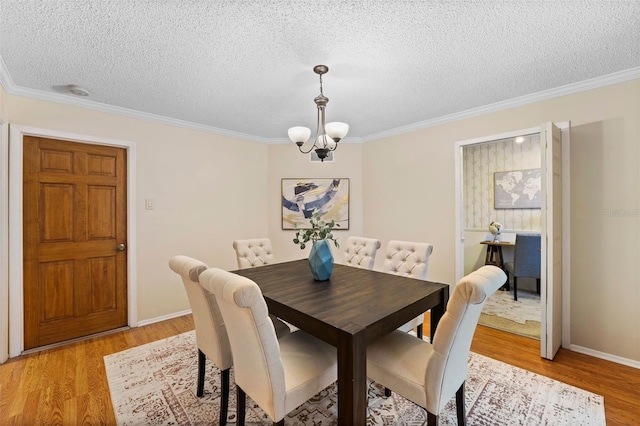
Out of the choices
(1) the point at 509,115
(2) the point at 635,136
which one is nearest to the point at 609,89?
(2) the point at 635,136

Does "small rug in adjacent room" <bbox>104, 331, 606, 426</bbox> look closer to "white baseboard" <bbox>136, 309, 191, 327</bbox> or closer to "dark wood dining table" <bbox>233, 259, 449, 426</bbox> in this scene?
"dark wood dining table" <bbox>233, 259, 449, 426</bbox>

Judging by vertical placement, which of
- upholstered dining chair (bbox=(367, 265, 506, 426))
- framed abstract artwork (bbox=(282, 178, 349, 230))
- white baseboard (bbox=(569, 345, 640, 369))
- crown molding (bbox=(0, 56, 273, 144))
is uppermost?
crown molding (bbox=(0, 56, 273, 144))

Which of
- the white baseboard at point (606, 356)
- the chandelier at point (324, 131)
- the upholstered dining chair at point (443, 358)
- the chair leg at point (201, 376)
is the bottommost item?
the white baseboard at point (606, 356)

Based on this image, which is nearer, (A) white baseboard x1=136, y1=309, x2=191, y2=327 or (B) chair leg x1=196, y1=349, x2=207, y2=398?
(B) chair leg x1=196, y1=349, x2=207, y2=398

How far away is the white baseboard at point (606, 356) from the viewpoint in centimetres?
229

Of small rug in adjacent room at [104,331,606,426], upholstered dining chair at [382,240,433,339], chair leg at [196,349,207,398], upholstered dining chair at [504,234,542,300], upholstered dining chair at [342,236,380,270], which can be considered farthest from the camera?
upholstered dining chair at [504,234,542,300]

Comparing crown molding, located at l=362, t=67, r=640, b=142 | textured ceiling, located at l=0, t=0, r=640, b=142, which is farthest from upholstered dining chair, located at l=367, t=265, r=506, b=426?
crown molding, located at l=362, t=67, r=640, b=142

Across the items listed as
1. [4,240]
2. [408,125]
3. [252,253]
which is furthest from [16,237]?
[408,125]

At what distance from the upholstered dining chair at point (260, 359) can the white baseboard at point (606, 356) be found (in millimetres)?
2524

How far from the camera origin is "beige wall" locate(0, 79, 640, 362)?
2369 millimetres

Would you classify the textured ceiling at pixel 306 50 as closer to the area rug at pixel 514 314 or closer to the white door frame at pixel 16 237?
the white door frame at pixel 16 237

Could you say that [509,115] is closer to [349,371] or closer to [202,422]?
[349,371]

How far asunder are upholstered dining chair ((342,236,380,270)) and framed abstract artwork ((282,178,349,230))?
1.26 meters

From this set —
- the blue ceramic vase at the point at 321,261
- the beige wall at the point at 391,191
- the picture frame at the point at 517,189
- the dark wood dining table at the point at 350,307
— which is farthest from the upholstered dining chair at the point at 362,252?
the picture frame at the point at 517,189
